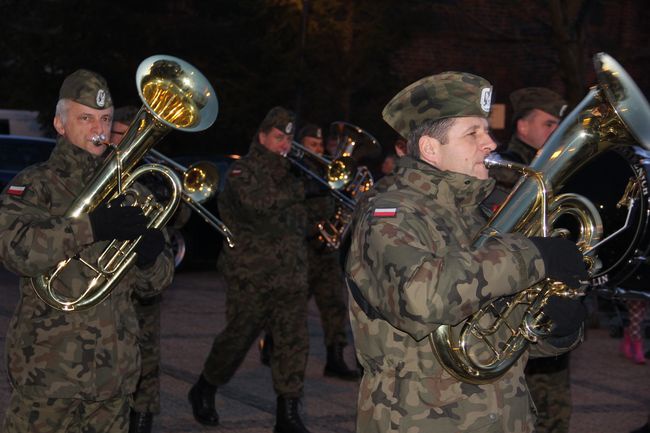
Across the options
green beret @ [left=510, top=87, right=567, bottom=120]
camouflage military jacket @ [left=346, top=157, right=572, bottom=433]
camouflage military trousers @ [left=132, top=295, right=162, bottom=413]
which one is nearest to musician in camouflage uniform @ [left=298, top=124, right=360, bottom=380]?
camouflage military trousers @ [left=132, top=295, right=162, bottom=413]

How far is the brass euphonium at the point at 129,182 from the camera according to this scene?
4.20 meters

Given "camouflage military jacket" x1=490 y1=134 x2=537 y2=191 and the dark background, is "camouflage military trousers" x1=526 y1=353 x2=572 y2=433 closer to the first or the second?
"camouflage military jacket" x1=490 y1=134 x2=537 y2=191

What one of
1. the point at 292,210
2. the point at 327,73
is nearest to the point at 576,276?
the point at 292,210

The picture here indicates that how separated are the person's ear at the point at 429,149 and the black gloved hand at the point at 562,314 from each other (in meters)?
0.55

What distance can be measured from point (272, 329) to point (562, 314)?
377 cm

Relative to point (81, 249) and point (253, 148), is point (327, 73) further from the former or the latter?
point (81, 249)

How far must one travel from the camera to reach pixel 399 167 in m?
3.45

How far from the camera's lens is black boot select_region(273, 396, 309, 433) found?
6.59m

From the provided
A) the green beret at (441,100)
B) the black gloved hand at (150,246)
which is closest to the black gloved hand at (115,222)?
the black gloved hand at (150,246)

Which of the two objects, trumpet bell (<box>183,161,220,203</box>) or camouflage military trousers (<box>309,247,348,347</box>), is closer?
trumpet bell (<box>183,161,220,203</box>)

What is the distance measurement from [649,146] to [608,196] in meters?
1.49

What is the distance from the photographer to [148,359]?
605 cm

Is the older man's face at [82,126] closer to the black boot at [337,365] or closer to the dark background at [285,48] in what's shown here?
the black boot at [337,365]

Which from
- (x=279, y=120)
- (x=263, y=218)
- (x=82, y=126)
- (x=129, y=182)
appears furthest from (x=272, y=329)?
(x=129, y=182)
